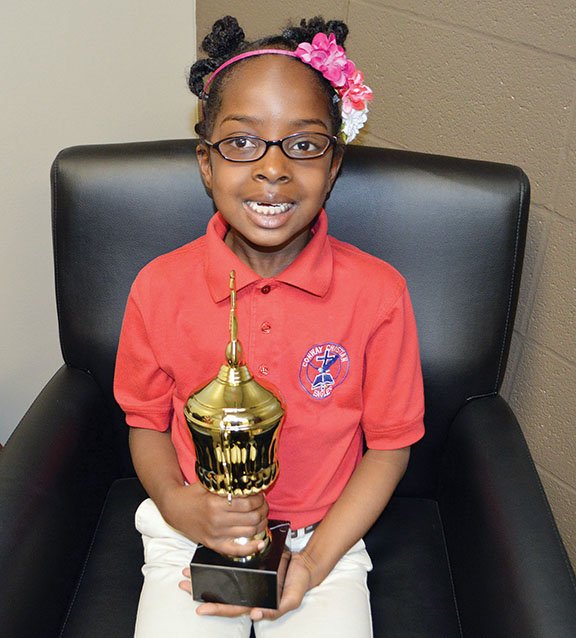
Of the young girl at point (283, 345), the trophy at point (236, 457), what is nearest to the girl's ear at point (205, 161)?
the young girl at point (283, 345)

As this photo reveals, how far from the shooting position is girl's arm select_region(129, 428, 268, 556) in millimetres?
990

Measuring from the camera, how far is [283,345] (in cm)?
112

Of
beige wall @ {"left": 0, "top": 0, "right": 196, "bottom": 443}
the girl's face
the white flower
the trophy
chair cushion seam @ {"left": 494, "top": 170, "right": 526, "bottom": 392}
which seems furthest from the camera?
beige wall @ {"left": 0, "top": 0, "right": 196, "bottom": 443}

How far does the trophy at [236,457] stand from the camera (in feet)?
2.93

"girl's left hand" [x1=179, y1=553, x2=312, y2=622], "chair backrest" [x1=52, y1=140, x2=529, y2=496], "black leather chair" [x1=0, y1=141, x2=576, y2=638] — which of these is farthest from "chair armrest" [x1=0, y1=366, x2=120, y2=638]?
"girl's left hand" [x1=179, y1=553, x2=312, y2=622]

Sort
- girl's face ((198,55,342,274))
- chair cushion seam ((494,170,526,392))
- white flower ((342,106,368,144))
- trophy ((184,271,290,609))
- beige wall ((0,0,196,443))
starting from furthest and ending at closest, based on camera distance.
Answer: beige wall ((0,0,196,443))
chair cushion seam ((494,170,526,392))
white flower ((342,106,368,144))
girl's face ((198,55,342,274))
trophy ((184,271,290,609))

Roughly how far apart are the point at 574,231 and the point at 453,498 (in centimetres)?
47

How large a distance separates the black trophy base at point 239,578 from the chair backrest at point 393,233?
1.38ft

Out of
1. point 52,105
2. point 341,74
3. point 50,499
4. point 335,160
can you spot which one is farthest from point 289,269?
point 52,105

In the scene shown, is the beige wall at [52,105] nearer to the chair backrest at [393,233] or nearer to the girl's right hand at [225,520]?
the chair backrest at [393,233]

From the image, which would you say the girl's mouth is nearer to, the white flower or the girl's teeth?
the girl's teeth

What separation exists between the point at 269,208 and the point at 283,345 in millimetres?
213

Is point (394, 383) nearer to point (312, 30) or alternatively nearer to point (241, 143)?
point (241, 143)

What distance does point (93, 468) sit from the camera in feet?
4.23
